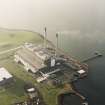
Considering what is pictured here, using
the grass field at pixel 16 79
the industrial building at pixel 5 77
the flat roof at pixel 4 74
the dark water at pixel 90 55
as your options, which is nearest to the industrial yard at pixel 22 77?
the grass field at pixel 16 79

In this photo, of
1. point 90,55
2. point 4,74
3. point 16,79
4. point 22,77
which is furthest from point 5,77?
point 90,55

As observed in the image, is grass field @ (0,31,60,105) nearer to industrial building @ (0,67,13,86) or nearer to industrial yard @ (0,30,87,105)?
industrial yard @ (0,30,87,105)

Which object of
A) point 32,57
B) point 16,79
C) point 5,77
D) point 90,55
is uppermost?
point 32,57

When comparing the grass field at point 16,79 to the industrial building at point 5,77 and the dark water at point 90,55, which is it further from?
the dark water at point 90,55

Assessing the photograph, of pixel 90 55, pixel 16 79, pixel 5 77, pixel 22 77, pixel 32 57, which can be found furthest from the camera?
pixel 90 55

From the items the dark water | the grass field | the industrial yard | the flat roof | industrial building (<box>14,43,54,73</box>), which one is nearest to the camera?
the grass field

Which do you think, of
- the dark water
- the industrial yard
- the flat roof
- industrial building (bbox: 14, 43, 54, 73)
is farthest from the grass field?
the dark water

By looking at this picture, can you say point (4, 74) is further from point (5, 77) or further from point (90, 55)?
point (90, 55)

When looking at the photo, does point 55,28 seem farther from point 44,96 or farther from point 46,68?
point 44,96
